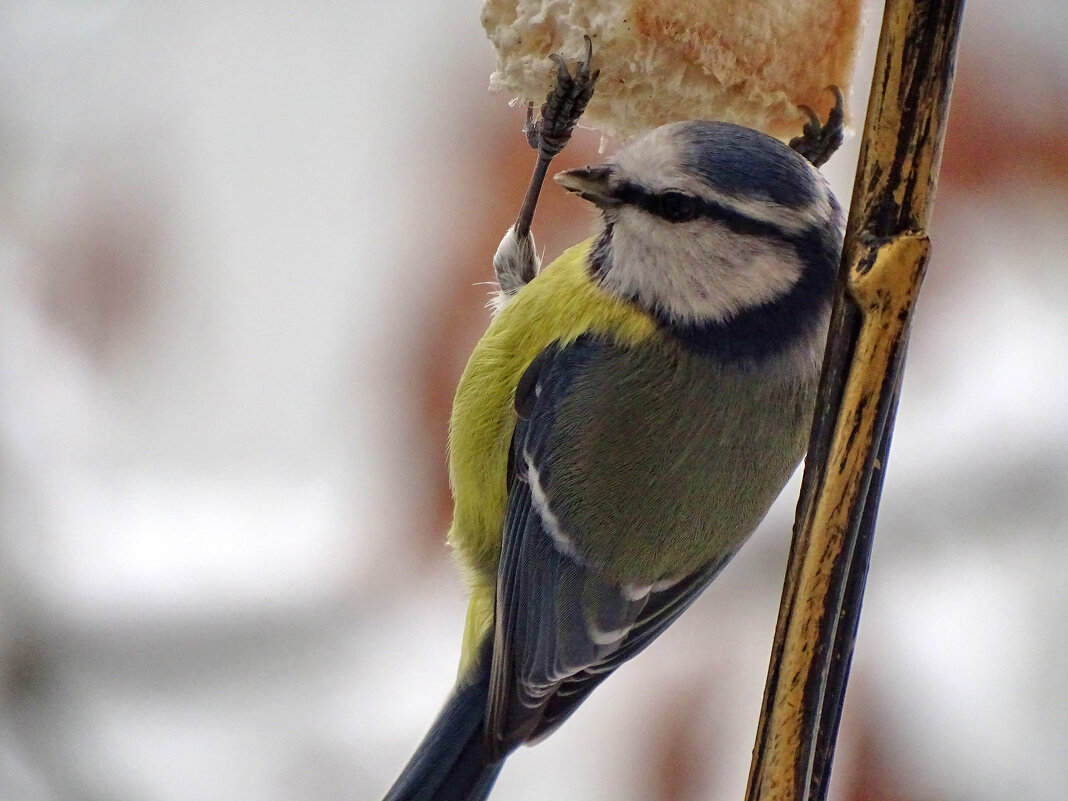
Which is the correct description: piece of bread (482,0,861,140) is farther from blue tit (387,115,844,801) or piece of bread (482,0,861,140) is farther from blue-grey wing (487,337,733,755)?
blue-grey wing (487,337,733,755)

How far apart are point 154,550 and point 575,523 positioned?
0.56 m

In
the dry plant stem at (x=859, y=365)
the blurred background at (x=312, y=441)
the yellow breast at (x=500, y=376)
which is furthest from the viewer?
the blurred background at (x=312, y=441)

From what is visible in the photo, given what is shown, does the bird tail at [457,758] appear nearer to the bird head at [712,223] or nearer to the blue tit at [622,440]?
the blue tit at [622,440]

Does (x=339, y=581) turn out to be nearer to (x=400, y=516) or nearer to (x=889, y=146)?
(x=400, y=516)

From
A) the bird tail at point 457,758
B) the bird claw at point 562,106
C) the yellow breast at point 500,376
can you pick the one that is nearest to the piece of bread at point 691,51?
the bird claw at point 562,106

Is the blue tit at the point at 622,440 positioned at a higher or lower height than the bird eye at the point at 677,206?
lower

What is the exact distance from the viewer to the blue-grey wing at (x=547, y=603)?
0.61m

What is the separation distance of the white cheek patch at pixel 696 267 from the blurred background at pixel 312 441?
0.34 m

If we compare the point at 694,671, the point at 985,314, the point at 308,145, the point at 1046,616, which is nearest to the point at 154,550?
the point at 308,145

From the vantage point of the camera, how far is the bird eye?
0.55 m

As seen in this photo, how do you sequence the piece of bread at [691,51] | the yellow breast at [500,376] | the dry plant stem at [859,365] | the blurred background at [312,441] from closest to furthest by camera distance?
1. the dry plant stem at [859,365]
2. the piece of bread at [691,51]
3. the yellow breast at [500,376]
4. the blurred background at [312,441]

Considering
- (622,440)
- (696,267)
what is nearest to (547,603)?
(622,440)

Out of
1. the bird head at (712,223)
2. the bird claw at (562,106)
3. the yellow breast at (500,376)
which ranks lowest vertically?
the yellow breast at (500,376)

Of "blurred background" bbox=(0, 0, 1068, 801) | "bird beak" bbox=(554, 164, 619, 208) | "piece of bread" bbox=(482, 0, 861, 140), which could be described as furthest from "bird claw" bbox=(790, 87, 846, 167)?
"blurred background" bbox=(0, 0, 1068, 801)
